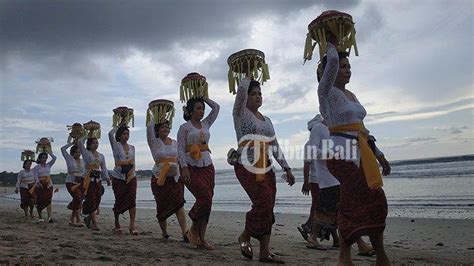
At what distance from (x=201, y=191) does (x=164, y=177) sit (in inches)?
46.6

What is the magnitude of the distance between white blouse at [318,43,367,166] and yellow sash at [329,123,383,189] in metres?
0.04

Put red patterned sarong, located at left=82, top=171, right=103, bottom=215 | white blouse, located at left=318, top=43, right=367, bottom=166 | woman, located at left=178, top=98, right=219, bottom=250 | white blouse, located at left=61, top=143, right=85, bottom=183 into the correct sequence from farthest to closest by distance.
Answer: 1. white blouse, located at left=61, top=143, right=85, bottom=183
2. red patterned sarong, located at left=82, top=171, right=103, bottom=215
3. woman, located at left=178, top=98, right=219, bottom=250
4. white blouse, located at left=318, top=43, right=367, bottom=166

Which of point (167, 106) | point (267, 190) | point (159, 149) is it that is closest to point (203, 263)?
point (267, 190)

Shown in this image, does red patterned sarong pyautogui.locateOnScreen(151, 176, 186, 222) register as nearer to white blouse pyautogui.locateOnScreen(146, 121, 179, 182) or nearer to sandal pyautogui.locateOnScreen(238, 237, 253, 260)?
white blouse pyautogui.locateOnScreen(146, 121, 179, 182)

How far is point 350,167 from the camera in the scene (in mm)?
3445

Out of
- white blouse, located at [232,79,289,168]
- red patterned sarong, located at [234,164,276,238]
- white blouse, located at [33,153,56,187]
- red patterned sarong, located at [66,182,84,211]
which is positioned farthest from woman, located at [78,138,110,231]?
red patterned sarong, located at [234,164,276,238]

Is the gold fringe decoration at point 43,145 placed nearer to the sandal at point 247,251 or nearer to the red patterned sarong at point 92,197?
the red patterned sarong at point 92,197

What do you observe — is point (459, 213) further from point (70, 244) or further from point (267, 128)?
point (70, 244)

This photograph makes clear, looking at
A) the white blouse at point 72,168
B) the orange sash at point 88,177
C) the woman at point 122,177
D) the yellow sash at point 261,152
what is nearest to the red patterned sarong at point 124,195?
the woman at point 122,177

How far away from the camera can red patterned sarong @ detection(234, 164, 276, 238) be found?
4.14 m

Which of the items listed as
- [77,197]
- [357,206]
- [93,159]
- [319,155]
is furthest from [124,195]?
[357,206]

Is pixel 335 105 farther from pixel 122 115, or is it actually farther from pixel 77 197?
pixel 77 197

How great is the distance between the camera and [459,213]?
29.2 ft

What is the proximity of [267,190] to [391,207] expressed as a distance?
7883 millimetres
